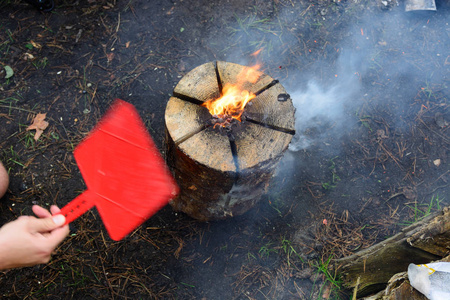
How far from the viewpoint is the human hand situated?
1809 mm

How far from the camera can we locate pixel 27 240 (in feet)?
6.00

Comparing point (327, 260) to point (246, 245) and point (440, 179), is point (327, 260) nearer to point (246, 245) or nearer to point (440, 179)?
point (246, 245)

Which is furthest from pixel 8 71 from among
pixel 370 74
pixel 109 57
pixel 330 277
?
pixel 370 74

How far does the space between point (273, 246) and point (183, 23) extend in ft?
10.6

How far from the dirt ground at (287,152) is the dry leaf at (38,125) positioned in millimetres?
65

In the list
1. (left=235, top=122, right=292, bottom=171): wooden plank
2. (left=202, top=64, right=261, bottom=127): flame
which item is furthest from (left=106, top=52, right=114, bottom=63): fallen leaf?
(left=235, top=122, right=292, bottom=171): wooden plank

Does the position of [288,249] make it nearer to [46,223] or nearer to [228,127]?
[228,127]

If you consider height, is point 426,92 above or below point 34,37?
below

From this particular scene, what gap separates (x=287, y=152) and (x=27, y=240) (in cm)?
273

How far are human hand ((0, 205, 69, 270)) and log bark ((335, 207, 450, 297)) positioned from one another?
102 inches

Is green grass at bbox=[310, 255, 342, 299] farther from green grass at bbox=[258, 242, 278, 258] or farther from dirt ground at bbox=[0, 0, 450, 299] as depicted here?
green grass at bbox=[258, 242, 278, 258]

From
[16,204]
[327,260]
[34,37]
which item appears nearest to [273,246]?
[327,260]

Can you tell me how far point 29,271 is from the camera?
9.61ft

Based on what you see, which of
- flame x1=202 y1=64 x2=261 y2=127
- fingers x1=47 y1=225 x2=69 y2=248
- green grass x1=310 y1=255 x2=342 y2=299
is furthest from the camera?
green grass x1=310 y1=255 x2=342 y2=299
